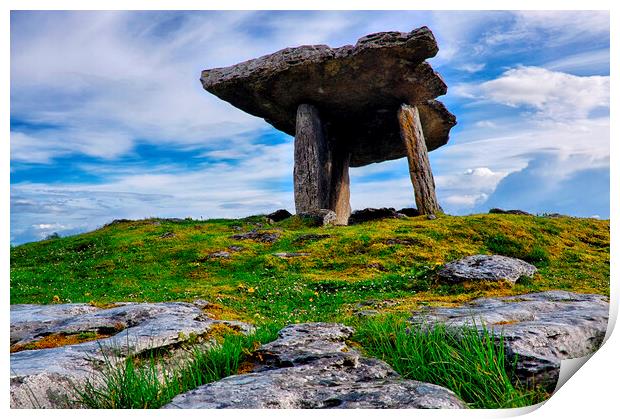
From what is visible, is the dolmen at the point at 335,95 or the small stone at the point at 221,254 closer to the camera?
the small stone at the point at 221,254

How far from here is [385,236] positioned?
61.6 feet

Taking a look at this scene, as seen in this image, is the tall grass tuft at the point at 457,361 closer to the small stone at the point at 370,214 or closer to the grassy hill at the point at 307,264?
the grassy hill at the point at 307,264

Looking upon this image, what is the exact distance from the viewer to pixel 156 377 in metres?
5.50

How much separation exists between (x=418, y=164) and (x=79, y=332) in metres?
19.5

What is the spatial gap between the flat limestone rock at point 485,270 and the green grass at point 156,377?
7.37 meters

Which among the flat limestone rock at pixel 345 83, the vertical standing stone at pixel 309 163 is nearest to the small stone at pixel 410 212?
the vertical standing stone at pixel 309 163

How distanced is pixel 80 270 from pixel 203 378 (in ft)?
47.9

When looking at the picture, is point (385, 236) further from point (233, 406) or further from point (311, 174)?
point (233, 406)

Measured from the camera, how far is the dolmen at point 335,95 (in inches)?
896

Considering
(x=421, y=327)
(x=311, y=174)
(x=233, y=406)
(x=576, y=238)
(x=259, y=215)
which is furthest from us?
(x=259, y=215)

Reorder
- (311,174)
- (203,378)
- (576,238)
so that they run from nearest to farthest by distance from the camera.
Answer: (203,378), (576,238), (311,174)

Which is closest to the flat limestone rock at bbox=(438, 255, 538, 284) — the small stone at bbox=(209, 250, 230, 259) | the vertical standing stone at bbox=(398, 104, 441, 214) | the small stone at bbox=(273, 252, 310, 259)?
the small stone at bbox=(273, 252, 310, 259)

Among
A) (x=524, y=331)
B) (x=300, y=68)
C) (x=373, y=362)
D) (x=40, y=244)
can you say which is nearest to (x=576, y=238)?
(x=300, y=68)

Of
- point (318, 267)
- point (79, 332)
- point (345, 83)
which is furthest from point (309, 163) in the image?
point (79, 332)
